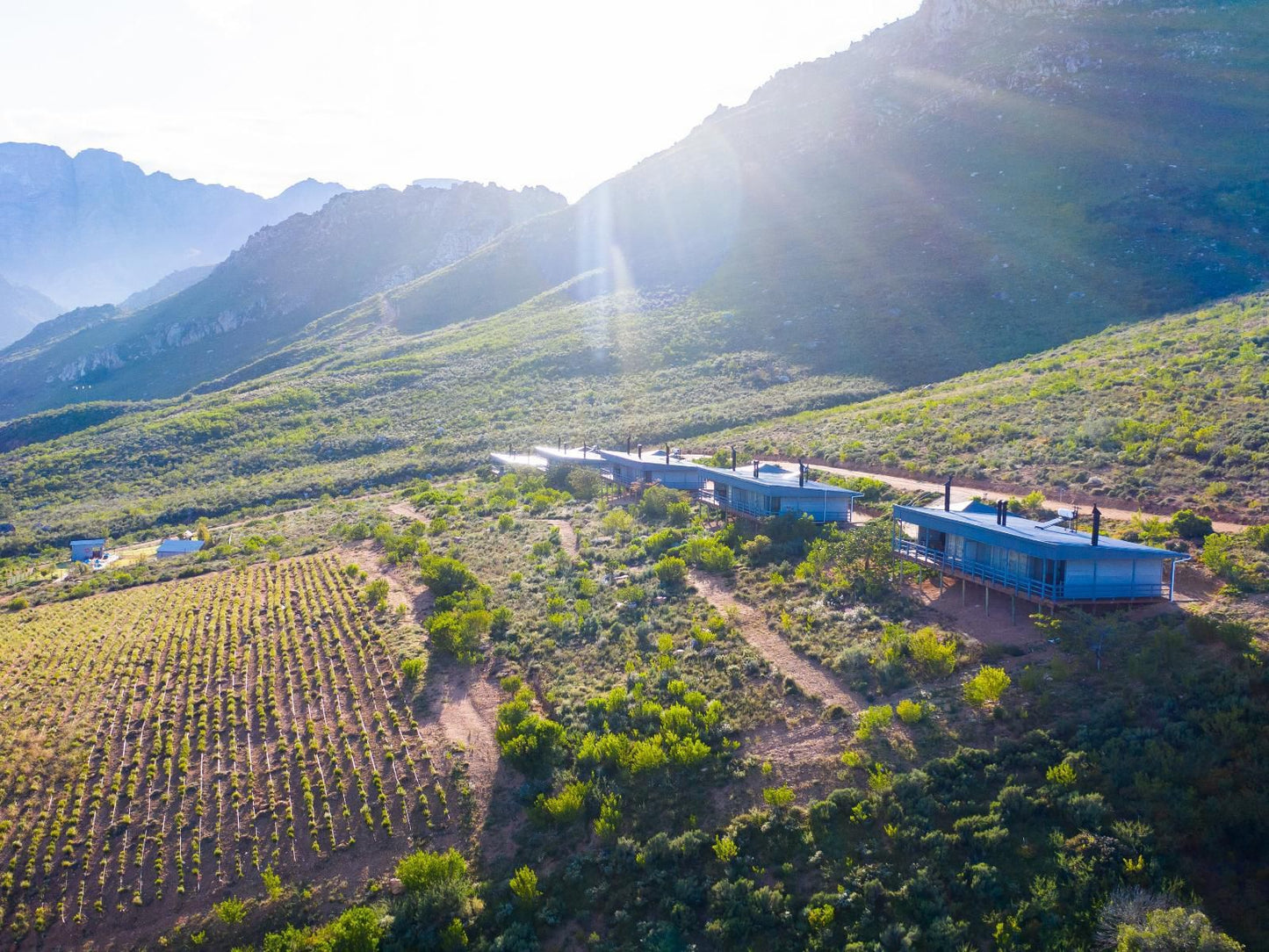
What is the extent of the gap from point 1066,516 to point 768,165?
330ft

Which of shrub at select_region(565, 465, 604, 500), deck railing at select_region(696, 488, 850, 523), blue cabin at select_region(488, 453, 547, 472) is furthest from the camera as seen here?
blue cabin at select_region(488, 453, 547, 472)

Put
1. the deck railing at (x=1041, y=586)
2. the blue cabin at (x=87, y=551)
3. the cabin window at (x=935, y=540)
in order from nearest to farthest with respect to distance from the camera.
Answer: the deck railing at (x=1041, y=586), the cabin window at (x=935, y=540), the blue cabin at (x=87, y=551)

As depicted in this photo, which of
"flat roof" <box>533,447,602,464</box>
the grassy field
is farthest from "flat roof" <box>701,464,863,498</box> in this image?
the grassy field

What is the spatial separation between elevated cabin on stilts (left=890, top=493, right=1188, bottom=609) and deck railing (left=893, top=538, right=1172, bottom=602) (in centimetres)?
2

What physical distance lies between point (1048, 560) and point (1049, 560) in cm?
2

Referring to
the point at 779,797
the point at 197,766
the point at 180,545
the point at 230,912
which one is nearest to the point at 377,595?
the point at 197,766

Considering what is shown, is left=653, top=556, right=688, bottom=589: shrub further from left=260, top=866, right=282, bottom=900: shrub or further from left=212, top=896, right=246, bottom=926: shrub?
left=212, top=896, right=246, bottom=926: shrub

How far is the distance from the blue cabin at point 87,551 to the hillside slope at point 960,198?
2267 inches

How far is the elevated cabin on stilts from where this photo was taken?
17.7 metres

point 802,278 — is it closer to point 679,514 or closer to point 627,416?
point 627,416

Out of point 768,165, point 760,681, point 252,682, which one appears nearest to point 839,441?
point 760,681

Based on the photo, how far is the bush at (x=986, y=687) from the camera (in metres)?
15.5

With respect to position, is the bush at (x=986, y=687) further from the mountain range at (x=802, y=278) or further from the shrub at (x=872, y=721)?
the mountain range at (x=802, y=278)

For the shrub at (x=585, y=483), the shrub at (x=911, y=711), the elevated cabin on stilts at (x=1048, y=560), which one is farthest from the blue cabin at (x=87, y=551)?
the elevated cabin on stilts at (x=1048, y=560)
